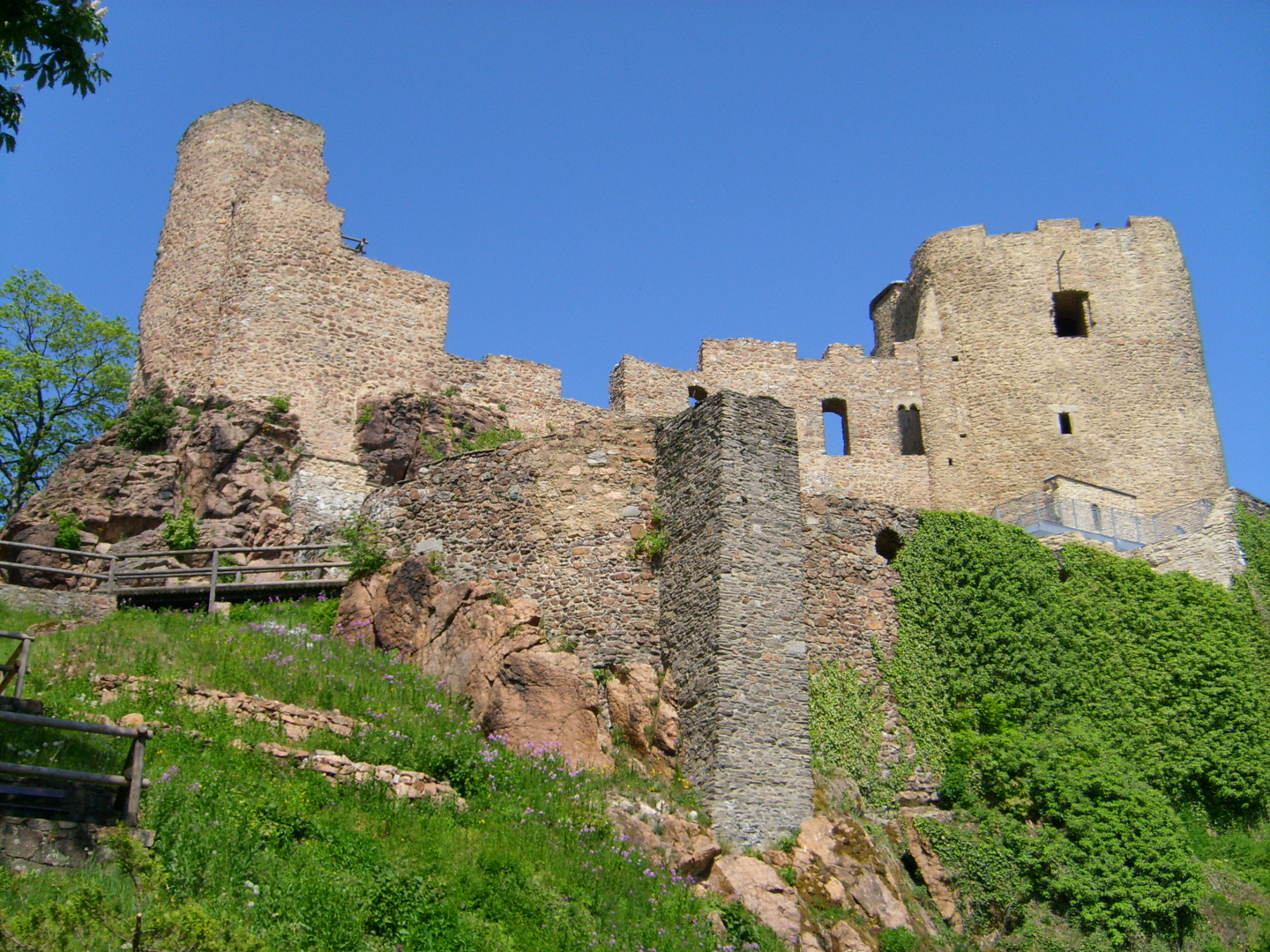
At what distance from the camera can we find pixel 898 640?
19594 millimetres

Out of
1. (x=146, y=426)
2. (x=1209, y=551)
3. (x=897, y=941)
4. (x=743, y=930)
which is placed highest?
(x=146, y=426)

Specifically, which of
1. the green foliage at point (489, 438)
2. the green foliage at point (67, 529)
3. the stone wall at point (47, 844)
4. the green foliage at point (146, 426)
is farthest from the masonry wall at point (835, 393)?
the stone wall at point (47, 844)

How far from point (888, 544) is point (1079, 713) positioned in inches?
158

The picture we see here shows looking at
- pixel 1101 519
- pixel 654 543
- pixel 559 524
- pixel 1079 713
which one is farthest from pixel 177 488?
pixel 1101 519

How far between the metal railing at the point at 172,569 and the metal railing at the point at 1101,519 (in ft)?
46.3

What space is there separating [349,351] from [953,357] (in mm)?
17591

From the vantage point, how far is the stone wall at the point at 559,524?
721 inches

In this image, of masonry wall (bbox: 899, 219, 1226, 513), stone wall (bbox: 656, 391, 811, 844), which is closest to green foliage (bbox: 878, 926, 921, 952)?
stone wall (bbox: 656, 391, 811, 844)

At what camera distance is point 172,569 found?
21.4 metres

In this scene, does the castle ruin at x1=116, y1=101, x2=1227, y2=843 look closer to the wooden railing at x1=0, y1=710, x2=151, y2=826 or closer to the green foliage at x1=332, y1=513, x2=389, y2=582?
the green foliage at x1=332, y1=513, x2=389, y2=582

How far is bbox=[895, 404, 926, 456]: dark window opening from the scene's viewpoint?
3603 centimetres

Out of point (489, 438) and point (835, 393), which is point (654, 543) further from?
point (835, 393)

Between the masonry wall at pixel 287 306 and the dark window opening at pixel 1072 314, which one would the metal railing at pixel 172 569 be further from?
the dark window opening at pixel 1072 314

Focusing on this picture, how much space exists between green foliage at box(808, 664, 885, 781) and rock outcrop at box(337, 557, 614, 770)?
312 cm
